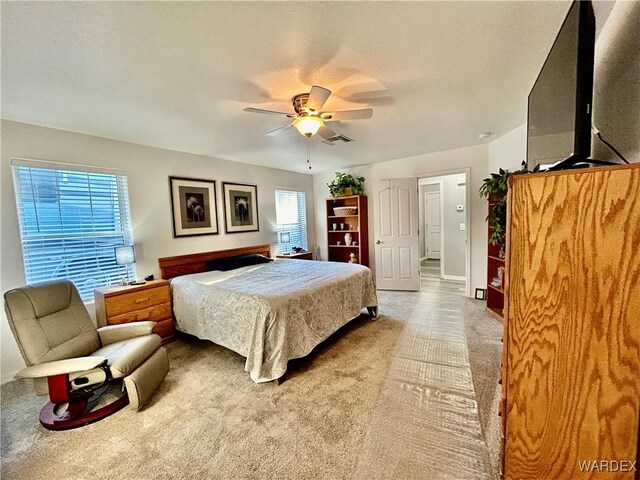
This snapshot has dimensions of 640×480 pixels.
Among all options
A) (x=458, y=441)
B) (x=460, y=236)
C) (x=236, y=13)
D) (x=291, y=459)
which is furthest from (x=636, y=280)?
(x=460, y=236)

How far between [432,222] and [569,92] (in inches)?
253

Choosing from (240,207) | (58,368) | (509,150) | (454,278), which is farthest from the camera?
(454,278)

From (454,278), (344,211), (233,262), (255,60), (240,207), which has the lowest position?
(454,278)

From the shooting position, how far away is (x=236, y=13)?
4.33ft

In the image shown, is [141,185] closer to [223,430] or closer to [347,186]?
[223,430]

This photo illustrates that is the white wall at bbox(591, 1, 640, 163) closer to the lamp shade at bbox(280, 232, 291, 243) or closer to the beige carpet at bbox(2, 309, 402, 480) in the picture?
the beige carpet at bbox(2, 309, 402, 480)

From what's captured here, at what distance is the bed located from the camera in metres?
2.18

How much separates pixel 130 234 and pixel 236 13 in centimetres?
290

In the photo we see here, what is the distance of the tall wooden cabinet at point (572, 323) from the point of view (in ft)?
2.74

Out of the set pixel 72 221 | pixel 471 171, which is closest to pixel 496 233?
pixel 471 171

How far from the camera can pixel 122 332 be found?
2262 millimetres

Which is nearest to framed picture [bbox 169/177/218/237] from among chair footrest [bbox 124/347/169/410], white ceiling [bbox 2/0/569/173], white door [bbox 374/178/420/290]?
white ceiling [bbox 2/0/569/173]

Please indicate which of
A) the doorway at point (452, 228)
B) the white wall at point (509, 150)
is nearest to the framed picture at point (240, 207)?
the doorway at point (452, 228)

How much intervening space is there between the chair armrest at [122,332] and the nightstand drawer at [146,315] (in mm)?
372
